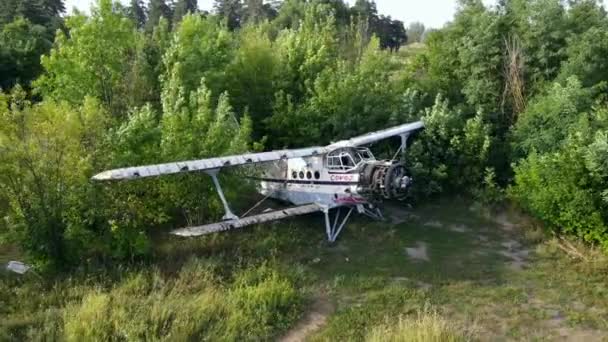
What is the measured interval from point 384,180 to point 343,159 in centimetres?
158

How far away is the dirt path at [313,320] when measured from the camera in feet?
34.4

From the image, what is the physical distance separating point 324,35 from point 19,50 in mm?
17074

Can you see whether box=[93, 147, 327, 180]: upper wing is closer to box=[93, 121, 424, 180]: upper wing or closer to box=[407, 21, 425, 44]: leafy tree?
box=[93, 121, 424, 180]: upper wing

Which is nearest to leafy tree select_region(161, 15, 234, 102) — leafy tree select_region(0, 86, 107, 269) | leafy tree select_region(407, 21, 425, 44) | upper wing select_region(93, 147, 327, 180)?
upper wing select_region(93, 147, 327, 180)

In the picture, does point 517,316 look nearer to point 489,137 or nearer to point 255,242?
point 255,242

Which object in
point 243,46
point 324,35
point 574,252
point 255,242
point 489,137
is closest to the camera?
point 574,252

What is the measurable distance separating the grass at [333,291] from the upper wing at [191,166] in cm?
252

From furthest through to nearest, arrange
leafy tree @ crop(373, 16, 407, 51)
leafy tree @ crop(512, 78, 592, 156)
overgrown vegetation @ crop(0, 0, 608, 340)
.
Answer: leafy tree @ crop(373, 16, 407, 51), leafy tree @ crop(512, 78, 592, 156), overgrown vegetation @ crop(0, 0, 608, 340)

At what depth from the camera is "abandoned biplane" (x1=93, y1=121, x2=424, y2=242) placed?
14023 mm

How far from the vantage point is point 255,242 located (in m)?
15.1

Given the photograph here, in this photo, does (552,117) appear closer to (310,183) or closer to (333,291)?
(310,183)

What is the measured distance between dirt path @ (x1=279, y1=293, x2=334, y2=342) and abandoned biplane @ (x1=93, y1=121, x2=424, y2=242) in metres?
3.13

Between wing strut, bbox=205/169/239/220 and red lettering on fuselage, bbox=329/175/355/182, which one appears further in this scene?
red lettering on fuselage, bbox=329/175/355/182

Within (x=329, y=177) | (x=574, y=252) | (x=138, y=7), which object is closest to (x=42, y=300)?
(x=329, y=177)
